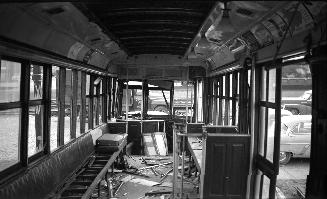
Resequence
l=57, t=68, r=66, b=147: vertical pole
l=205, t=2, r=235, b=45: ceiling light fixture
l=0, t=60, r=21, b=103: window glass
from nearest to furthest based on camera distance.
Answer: l=205, t=2, r=235, b=45: ceiling light fixture, l=0, t=60, r=21, b=103: window glass, l=57, t=68, r=66, b=147: vertical pole

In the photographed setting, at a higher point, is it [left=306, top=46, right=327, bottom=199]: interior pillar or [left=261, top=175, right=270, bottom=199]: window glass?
[left=306, top=46, right=327, bottom=199]: interior pillar

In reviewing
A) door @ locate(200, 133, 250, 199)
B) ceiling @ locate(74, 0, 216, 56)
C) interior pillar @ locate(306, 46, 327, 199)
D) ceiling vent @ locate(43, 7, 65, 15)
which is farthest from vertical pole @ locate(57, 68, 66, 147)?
interior pillar @ locate(306, 46, 327, 199)

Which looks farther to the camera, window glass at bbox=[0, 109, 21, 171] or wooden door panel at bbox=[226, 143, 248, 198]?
window glass at bbox=[0, 109, 21, 171]

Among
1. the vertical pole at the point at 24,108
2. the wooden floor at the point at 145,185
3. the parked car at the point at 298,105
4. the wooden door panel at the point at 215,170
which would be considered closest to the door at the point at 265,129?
the wooden door panel at the point at 215,170

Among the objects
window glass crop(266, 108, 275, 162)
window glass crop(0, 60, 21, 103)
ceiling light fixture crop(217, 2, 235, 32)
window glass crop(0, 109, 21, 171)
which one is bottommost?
window glass crop(0, 109, 21, 171)

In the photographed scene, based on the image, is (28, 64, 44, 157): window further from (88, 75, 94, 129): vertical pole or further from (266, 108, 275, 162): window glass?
(266, 108, 275, 162): window glass

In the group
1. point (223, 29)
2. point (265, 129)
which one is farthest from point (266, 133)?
point (223, 29)

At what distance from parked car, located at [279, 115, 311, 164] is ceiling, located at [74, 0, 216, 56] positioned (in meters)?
4.79

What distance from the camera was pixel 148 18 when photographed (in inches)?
220

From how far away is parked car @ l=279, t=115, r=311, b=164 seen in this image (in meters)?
10.4

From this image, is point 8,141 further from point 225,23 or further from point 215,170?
point 225,23

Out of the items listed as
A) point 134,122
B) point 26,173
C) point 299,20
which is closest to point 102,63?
point 134,122

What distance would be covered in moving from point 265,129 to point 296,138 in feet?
18.5

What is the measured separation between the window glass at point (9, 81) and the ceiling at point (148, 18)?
1229mm
